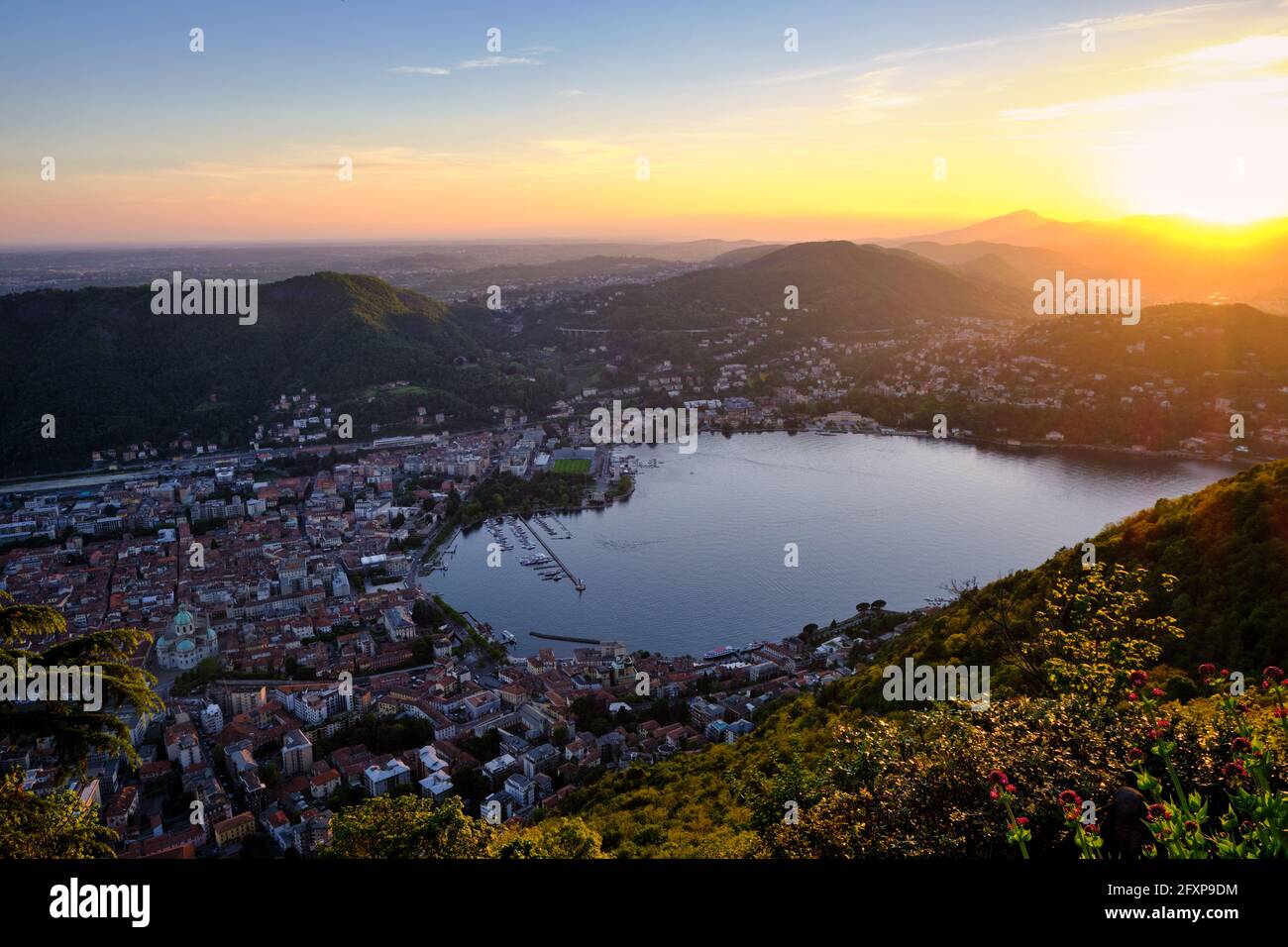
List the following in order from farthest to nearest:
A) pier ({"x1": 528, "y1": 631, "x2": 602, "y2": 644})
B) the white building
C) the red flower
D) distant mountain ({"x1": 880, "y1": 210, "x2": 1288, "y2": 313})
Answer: distant mountain ({"x1": 880, "y1": 210, "x2": 1288, "y2": 313}), pier ({"x1": 528, "y1": 631, "x2": 602, "y2": 644}), the white building, the red flower

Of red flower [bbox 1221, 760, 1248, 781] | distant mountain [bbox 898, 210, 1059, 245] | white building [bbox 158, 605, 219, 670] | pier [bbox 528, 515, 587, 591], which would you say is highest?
distant mountain [bbox 898, 210, 1059, 245]

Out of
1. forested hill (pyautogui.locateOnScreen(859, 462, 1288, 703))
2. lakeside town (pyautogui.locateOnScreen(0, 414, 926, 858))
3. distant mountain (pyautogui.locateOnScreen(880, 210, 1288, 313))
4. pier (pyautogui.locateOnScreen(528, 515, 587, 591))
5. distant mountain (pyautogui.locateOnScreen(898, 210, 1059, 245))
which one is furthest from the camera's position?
distant mountain (pyautogui.locateOnScreen(898, 210, 1059, 245))

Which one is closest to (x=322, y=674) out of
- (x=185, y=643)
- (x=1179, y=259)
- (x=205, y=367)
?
(x=185, y=643)

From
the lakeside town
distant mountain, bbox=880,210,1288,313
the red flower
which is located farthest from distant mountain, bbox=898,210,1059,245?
the red flower

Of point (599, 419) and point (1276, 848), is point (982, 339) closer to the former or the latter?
point (599, 419)

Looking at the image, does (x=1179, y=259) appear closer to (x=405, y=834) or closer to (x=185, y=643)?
(x=185, y=643)

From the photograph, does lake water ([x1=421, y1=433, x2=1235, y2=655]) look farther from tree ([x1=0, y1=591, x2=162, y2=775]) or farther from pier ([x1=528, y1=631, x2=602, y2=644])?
tree ([x1=0, y1=591, x2=162, y2=775])

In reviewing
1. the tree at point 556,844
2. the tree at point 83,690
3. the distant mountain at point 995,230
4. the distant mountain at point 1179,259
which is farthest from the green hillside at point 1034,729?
the distant mountain at point 995,230
